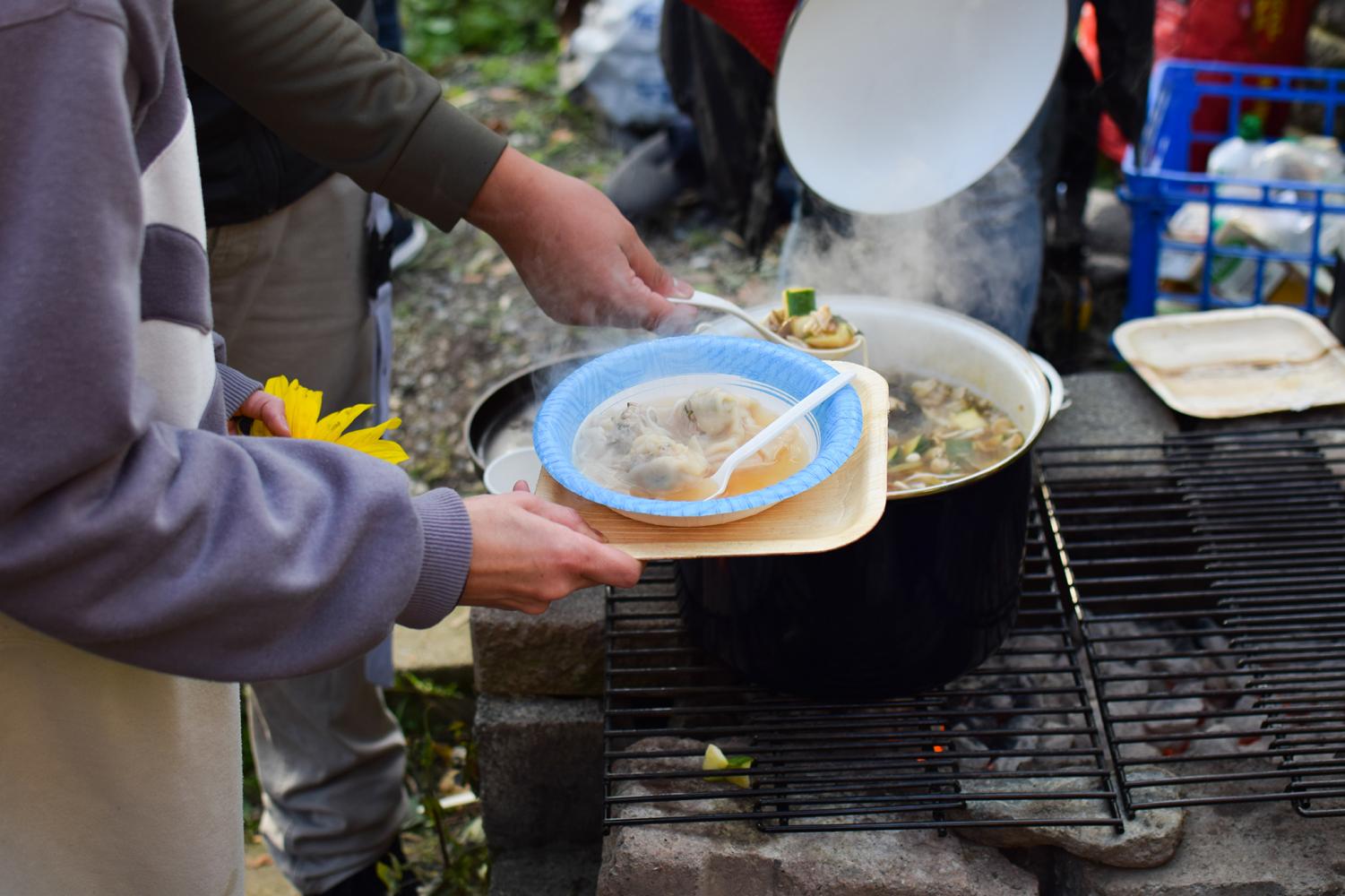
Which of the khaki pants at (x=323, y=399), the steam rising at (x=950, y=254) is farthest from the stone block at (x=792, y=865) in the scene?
the steam rising at (x=950, y=254)

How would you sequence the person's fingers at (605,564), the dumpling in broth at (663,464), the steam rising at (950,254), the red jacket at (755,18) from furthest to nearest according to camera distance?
the steam rising at (950,254)
the red jacket at (755,18)
the dumpling in broth at (663,464)
the person's fingers at (605,564)

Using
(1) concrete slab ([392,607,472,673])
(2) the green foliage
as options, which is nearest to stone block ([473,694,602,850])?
(1) concrete slab ([392,607,472,673])

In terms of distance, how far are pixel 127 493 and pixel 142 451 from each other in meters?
0.06

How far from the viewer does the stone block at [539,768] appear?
289cm

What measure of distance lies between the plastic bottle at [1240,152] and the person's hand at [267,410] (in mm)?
4348

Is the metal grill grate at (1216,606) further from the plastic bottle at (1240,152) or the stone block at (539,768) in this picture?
the plastic bottle at (1240,152)

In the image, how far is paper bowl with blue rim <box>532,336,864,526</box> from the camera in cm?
172

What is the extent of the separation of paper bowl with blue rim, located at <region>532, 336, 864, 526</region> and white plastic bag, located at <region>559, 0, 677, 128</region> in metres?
4.82

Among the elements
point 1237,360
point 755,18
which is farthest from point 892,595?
point 1237,360

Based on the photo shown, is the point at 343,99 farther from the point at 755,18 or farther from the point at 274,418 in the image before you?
the point at 755,18

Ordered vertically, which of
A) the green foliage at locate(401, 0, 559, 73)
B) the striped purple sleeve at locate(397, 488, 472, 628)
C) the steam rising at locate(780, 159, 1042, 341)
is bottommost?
the green foliage at locate(401, 0, 559, 73)

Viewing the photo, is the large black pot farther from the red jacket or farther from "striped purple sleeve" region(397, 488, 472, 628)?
the red jacket

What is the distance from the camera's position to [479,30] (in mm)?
9000

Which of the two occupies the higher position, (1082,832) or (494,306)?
(1082,832)
